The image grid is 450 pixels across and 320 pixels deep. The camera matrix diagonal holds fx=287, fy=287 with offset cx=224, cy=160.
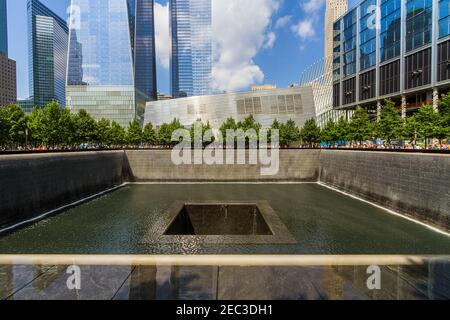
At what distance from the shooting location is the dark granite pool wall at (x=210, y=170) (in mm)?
33312

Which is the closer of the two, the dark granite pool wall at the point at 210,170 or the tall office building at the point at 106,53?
the dark granite pool wall at the point at 210,170

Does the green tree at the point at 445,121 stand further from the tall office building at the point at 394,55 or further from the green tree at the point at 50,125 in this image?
the green tree at the point at 50,125

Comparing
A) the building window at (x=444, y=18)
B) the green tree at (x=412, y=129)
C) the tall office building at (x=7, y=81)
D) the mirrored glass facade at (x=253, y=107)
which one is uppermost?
the tall office building at (x=7, y=81)

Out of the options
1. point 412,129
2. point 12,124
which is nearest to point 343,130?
point 412,129

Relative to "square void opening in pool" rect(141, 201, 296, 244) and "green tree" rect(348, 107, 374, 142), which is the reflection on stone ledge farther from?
"green tree" rect(348, 107, 374, 142)

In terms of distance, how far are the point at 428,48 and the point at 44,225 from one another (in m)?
55.1

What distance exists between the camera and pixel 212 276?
17.6ft

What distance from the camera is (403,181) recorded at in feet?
56.9

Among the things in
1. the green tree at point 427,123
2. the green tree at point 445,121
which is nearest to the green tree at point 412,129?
the green tree at point 427,123

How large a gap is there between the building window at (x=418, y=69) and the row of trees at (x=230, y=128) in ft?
18.3

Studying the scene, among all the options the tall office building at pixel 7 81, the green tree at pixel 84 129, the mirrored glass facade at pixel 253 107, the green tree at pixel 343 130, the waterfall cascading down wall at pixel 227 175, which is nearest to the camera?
the waterfall cascading down wall at pixel 227 175

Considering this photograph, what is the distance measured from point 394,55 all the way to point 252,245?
182 ft
